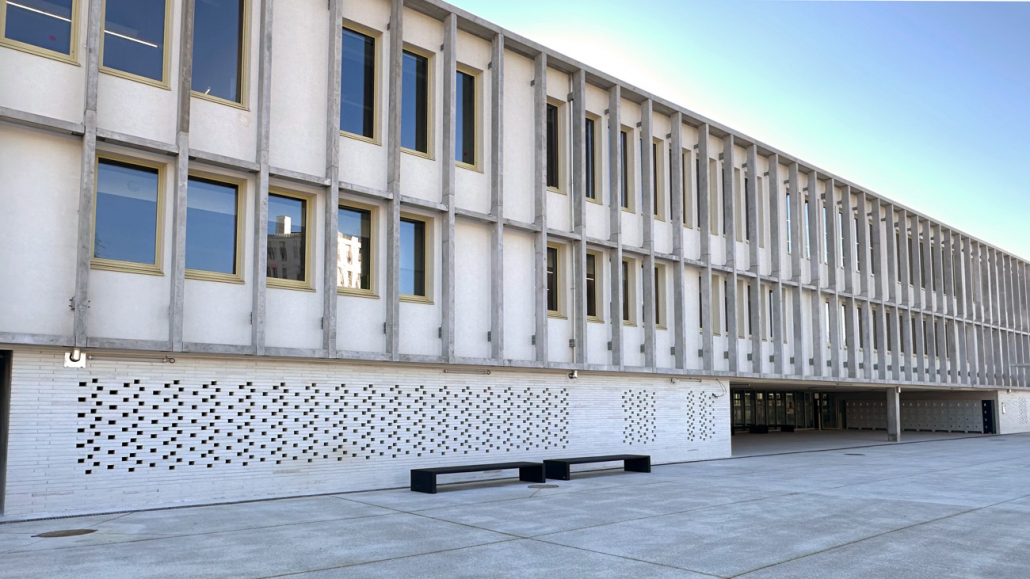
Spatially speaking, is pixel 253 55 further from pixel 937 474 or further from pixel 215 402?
pixel 937 474

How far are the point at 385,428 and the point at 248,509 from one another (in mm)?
3448

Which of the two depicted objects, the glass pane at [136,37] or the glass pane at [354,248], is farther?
the glass pane at [354,248]

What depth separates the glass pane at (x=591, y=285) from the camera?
20.3 m

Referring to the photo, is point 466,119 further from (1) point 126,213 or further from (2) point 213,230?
(1) point 126,213

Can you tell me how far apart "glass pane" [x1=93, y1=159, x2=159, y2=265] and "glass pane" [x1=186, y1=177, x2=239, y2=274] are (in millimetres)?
603

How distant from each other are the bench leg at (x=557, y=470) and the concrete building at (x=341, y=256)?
31.6 inches

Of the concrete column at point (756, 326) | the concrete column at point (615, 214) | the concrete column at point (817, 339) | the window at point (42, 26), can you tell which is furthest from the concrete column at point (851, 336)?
the window at point (42, 26)

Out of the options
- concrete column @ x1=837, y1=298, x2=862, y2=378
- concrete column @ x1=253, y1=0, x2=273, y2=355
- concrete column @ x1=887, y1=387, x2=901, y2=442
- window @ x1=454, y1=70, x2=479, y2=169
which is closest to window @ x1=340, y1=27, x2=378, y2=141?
concrete column @ x1=253, y1=0, x2=273, y2=355

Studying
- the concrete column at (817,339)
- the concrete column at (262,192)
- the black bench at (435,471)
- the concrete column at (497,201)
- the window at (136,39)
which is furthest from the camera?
the concrete column at (817,339)

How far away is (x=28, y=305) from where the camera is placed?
37.8ft

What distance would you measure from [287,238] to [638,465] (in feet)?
31.5

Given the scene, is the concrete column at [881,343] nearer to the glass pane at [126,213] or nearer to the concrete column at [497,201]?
the concrete column at [497,201]

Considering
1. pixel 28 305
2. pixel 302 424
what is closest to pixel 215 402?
pixel 302 424

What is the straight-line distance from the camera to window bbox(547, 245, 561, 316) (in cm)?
1930
